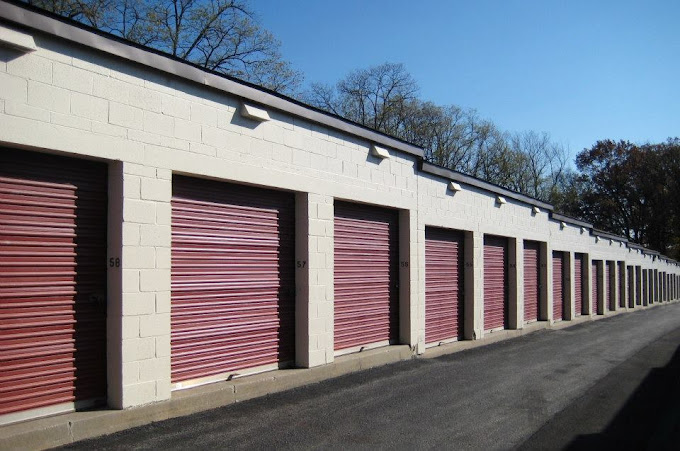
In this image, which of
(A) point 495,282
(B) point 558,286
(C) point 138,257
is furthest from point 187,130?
(B) point 558,286

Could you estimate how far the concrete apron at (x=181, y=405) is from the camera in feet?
17.2

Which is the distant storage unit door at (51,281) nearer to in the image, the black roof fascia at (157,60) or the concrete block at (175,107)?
the concrete block at (175,107)

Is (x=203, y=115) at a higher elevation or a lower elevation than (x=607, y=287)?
higher

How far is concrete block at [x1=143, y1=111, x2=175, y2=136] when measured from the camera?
6.44 m

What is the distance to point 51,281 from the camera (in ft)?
18.9

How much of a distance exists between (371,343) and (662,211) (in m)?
62.6

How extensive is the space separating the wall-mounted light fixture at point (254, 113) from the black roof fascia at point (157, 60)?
0.12 meters

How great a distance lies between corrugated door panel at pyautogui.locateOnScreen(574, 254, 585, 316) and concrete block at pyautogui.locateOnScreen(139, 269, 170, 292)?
20850mm

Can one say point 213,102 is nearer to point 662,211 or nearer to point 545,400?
point 545,400

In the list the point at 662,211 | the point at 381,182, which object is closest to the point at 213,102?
the point at 381,182

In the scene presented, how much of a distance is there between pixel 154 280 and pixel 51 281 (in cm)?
104

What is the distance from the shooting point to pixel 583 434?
21.2 feet

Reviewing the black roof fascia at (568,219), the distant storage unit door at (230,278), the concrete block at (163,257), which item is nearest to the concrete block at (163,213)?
the concrete block at (163,257)

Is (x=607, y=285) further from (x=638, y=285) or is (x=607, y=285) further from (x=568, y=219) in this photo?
(x=638, y=285)
